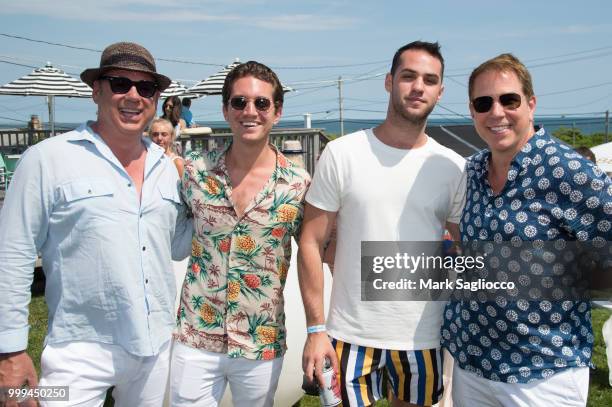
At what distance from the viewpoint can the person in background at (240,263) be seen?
287cm

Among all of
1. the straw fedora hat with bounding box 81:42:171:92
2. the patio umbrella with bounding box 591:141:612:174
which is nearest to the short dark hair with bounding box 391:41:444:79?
the straw fedora hat with bounding box 81:42:171:92

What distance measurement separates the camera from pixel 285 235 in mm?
2947

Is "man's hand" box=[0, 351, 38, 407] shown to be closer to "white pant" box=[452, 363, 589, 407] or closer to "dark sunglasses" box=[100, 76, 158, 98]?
"dark sunglasses" box=[100, 76, 158, 98]

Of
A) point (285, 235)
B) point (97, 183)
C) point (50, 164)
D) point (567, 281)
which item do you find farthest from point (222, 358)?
point (567, 281)

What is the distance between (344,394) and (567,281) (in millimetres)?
1197

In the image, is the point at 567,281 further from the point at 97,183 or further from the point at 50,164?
the point at 50,164

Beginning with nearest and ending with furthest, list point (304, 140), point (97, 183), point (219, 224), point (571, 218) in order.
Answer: point (571, 218) < point (97, 183) < point (219, 224) < point (304, 140)

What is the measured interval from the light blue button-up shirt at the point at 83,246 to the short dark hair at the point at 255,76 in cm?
62

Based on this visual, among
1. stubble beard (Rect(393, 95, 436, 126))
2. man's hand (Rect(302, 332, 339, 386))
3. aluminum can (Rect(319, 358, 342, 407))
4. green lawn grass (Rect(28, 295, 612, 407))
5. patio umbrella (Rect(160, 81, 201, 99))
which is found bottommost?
green lawn grass (Rect(28, 295, 612, 407))

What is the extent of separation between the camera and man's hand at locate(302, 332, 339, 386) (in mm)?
2875

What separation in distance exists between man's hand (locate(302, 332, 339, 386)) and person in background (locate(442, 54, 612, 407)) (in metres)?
0.60

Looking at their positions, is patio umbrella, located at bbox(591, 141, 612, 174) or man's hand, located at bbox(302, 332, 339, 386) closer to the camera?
man's hand, located at bbox(302, 332, 339, 386)

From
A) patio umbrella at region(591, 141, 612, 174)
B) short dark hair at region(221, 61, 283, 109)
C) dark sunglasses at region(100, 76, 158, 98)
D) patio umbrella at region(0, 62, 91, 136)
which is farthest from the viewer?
patio umbrella at region(0, 62, 91, 136)

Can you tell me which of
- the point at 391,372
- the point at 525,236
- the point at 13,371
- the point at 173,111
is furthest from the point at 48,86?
the point at 525,236
